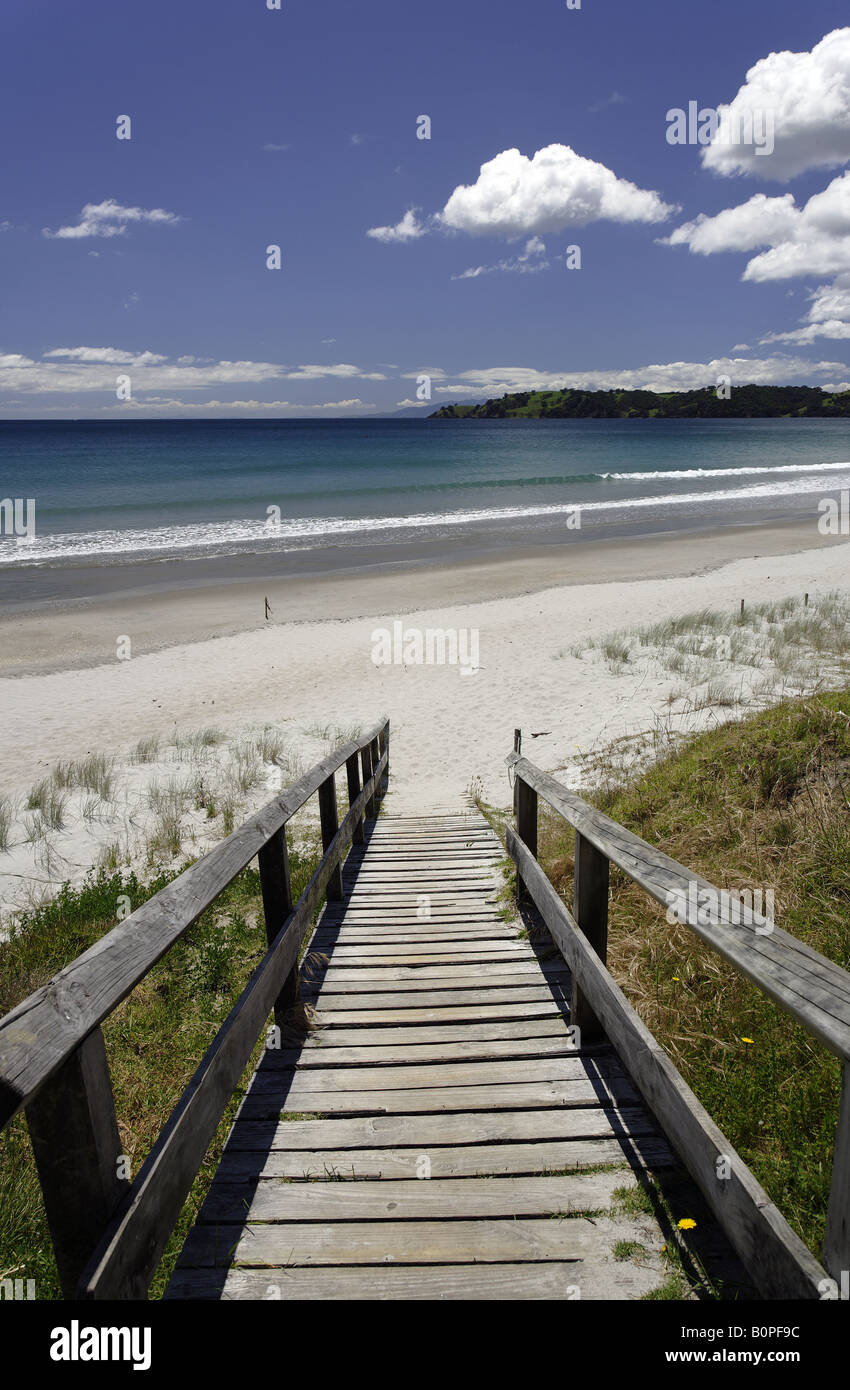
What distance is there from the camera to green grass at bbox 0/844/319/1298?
106 inches

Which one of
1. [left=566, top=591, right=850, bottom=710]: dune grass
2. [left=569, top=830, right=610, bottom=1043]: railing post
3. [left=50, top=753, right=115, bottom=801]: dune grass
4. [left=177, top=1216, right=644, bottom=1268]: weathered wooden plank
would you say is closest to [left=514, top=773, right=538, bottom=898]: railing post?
[left=569, top=830, right=610, bottom=1043]: railing post

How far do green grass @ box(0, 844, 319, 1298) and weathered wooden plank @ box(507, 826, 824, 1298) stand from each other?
152cm

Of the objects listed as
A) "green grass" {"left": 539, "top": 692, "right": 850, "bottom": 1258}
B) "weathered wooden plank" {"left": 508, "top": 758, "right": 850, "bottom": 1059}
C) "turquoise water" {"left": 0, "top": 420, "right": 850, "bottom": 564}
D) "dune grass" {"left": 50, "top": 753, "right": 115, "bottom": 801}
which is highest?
"turquoise water" {"left": 0, "top": 420, "right": 850, "bottom": 564}

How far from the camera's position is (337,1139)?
277 centimetres

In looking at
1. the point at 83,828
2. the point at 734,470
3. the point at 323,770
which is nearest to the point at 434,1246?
the point at 323,770

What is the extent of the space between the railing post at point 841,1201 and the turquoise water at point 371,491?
2913 cm

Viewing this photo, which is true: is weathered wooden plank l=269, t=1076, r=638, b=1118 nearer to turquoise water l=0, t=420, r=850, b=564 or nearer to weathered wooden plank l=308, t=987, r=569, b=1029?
weathered wooden plank l=308, t=987, r=569, b=1029

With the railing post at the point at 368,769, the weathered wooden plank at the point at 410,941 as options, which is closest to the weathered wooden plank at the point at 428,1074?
the weathered wooden plank at the point at 410,941

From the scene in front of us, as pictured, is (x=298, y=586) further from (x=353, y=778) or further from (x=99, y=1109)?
(x=99, y=1109)

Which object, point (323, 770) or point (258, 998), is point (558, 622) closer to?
point (323, 770)

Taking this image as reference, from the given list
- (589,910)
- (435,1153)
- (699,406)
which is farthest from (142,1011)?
(699,406)

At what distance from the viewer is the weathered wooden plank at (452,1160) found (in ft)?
8.45

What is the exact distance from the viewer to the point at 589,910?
3.24m
